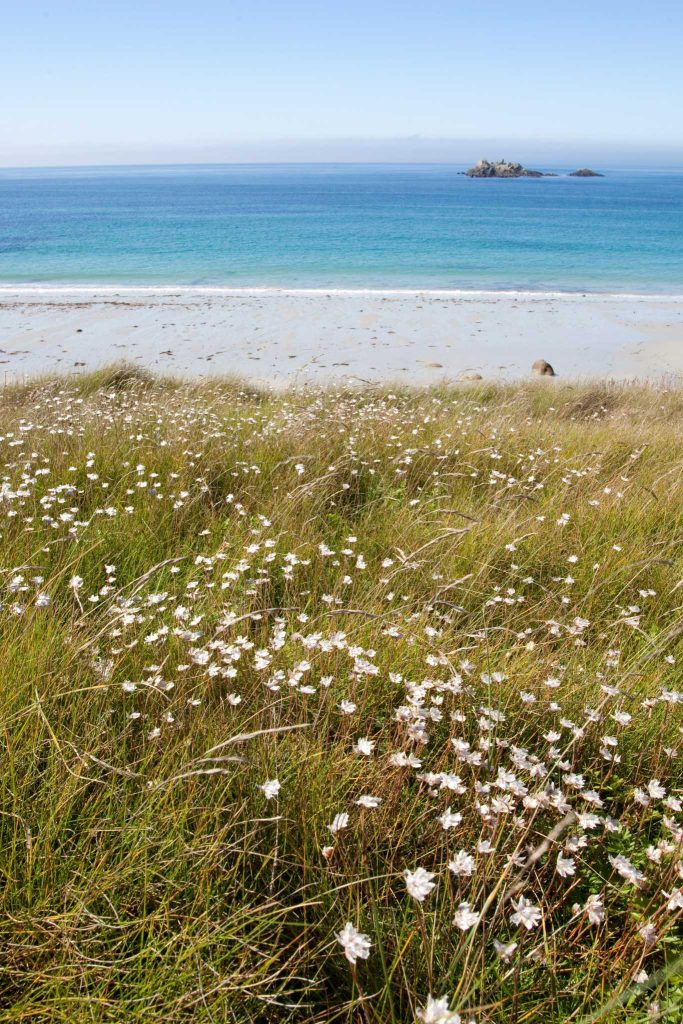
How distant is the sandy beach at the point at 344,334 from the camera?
57.2 feet

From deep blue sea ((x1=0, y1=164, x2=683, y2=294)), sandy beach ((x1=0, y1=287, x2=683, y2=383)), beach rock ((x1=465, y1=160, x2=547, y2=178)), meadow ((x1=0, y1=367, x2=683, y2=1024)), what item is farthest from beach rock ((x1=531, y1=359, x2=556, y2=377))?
beach rock ((x1=465, y1=160, x2=547, y2=178))

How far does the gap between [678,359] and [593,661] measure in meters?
18.5

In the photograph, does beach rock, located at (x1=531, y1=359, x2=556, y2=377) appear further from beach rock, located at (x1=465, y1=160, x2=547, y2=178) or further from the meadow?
beach rock, located at (x1=465, y1=160, x2=547, y2=178)

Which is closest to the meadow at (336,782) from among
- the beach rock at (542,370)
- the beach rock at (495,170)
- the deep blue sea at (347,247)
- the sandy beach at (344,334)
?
the sandy beach at (344,334)

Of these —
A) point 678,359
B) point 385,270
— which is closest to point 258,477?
point 678,359

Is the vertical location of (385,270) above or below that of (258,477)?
above

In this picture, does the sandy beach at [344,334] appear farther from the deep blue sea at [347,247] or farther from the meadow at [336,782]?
the meadow at [336,782]

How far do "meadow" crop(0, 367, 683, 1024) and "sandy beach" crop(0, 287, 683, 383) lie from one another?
33.5 feet

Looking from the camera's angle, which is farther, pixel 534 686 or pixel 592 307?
pixel 592 307

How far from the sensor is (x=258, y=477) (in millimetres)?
5801

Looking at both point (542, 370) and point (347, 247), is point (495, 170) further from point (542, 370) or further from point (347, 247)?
point (542, 370)

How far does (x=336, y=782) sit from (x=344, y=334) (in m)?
20.1

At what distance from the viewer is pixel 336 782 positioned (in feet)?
7.74

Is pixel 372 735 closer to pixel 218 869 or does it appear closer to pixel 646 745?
pixel 218 869
